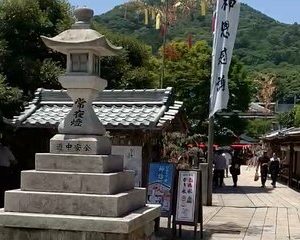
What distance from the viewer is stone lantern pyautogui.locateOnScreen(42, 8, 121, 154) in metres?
7.22

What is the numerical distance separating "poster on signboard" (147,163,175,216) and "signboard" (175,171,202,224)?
0.68 feet

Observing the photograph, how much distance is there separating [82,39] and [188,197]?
5.66 metres

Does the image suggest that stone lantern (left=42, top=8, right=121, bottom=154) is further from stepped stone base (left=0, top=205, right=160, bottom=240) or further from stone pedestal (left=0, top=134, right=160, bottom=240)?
stepped stone base (left=0, top=205, right=160, bottom=240)

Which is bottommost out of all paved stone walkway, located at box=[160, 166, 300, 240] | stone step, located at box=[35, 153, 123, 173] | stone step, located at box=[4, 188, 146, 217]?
paved stone walkway, located at box=[160, 166, 300, 240]

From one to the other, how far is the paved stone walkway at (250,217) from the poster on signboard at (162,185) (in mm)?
760

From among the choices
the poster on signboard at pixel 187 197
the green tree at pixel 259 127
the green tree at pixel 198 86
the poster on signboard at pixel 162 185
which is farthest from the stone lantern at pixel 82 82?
the green tree at pixel 259 127

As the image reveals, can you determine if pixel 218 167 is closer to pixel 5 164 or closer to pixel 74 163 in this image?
pixel 5 164

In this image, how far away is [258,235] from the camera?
12547 millimetres

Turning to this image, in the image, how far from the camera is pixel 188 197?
11883 millimetres

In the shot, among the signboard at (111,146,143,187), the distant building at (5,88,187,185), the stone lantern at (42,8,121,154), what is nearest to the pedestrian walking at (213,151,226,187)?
the distant building at (5,88,187,185)

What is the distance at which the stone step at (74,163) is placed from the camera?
6.96 metres

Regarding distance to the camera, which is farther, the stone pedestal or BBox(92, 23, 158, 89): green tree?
BBox(92, 23, 158, 89): green tree

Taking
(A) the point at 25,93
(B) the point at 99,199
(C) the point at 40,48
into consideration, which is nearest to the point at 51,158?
(B) the point at 99,199

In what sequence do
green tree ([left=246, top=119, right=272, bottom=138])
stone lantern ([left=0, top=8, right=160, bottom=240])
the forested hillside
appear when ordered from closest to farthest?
stone lantern ([left=0, top=8, right=160, bottom=240])
green tree ([left=246, top=119, right=272, bottom=138])
the forested hillside
